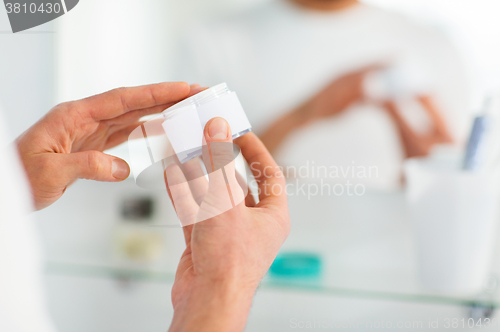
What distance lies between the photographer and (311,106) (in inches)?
20.6

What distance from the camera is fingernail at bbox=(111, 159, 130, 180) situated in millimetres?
358

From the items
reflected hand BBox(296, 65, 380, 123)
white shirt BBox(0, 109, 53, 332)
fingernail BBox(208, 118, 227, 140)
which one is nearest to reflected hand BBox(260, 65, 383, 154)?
reflected hand BBox(296, 65, 380, 123)

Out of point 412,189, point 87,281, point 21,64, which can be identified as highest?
point 21,64

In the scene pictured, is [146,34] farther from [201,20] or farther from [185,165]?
[185,165]

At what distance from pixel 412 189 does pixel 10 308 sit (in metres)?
0.46

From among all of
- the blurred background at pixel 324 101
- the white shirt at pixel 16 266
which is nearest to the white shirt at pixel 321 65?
the blurred background at pixel 324 101

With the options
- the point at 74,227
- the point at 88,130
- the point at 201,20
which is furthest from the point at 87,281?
the point at 201,20

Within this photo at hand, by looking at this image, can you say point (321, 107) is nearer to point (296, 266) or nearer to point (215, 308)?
point (296, 266)

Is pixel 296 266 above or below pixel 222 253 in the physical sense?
below

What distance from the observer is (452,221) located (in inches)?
17.8

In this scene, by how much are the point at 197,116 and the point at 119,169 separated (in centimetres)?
11

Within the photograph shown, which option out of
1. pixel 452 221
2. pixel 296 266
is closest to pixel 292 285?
pixel 296 266

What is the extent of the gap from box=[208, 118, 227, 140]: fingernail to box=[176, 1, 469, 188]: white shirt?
0.23m

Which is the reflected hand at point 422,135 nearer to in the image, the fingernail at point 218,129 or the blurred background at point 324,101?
the blurred background at point 324,101
